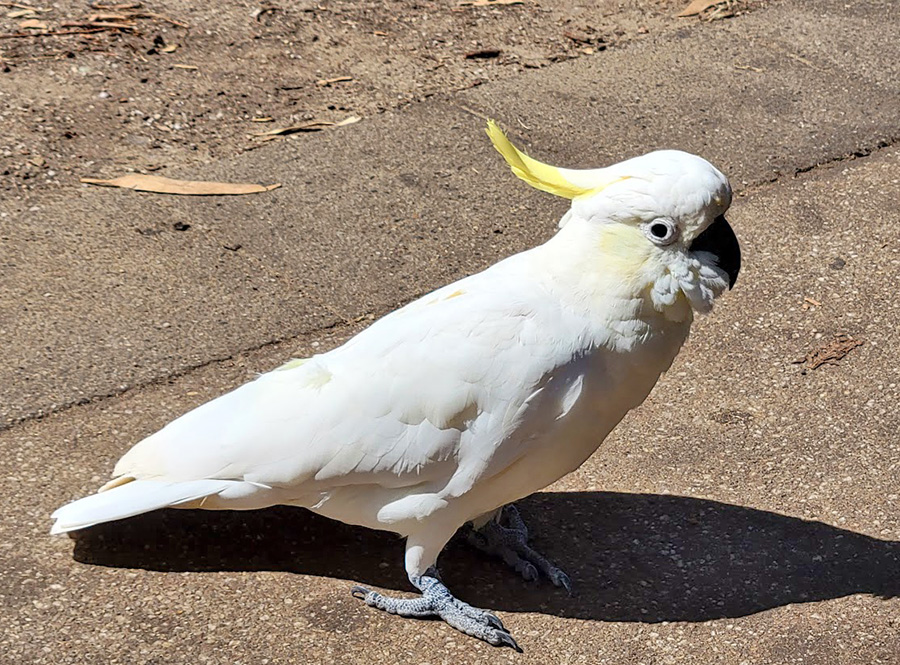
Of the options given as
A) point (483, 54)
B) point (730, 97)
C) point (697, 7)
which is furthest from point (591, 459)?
point (697, 7)

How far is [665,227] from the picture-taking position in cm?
274

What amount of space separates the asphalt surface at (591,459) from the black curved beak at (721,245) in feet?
3.38

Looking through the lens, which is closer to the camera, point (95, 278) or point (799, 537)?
point (799, 537)

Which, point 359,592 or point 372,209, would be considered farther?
point 372,209

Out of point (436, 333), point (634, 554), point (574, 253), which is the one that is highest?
point (574, 253)

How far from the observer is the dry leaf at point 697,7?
22.6ft

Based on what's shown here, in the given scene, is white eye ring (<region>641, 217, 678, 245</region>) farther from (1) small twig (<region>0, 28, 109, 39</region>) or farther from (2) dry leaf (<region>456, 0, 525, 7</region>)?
(2) dry leaf (<region>456, 0, 525, 7</region>)

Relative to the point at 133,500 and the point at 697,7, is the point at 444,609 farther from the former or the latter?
the point at 697,7

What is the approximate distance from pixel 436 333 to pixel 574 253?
1.40 feet

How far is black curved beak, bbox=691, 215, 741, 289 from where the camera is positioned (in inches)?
110

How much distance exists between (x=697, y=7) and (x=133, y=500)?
209 inches

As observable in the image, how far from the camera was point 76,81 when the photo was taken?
18.1 ft

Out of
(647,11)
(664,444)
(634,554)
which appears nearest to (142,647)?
(634,554)

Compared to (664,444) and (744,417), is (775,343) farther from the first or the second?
(664,444)
